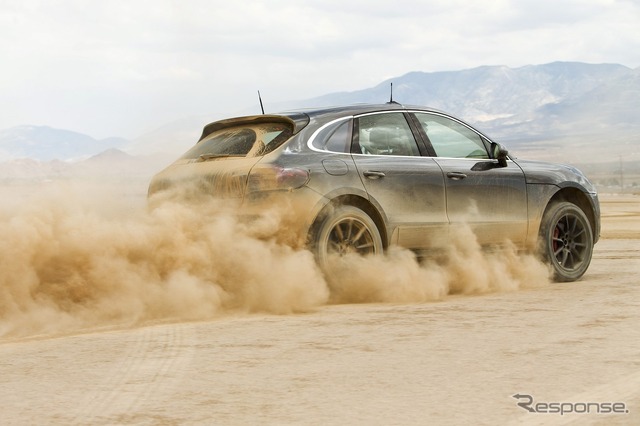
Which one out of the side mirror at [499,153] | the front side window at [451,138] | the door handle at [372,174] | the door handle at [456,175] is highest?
the front side window at [451,138]

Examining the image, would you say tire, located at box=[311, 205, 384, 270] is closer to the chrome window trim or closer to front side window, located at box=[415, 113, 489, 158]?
the chrome window trim

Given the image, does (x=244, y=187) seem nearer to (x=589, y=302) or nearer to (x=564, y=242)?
(x=589, y=302)

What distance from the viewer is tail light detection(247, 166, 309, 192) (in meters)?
8.90

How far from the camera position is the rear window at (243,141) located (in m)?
9.27

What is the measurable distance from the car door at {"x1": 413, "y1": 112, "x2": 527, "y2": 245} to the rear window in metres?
1.61

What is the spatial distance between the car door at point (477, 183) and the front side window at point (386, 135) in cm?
22

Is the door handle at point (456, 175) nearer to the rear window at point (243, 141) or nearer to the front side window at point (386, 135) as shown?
the front side window at point (386, 135)

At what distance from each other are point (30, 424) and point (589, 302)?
5590 millimetres

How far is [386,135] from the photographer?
1002 centimetres

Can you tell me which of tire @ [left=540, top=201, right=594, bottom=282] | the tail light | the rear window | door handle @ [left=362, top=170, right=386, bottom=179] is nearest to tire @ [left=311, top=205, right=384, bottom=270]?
door handle @ [left=362, top=170, right=386, bottom=179]

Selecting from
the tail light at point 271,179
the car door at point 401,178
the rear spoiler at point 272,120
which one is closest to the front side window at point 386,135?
the car door at point 401,178

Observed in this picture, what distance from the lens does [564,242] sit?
11.3 meters

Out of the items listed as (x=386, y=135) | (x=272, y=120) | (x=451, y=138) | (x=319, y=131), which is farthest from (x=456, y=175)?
(x=272, y=120)

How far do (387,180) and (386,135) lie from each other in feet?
1.86
